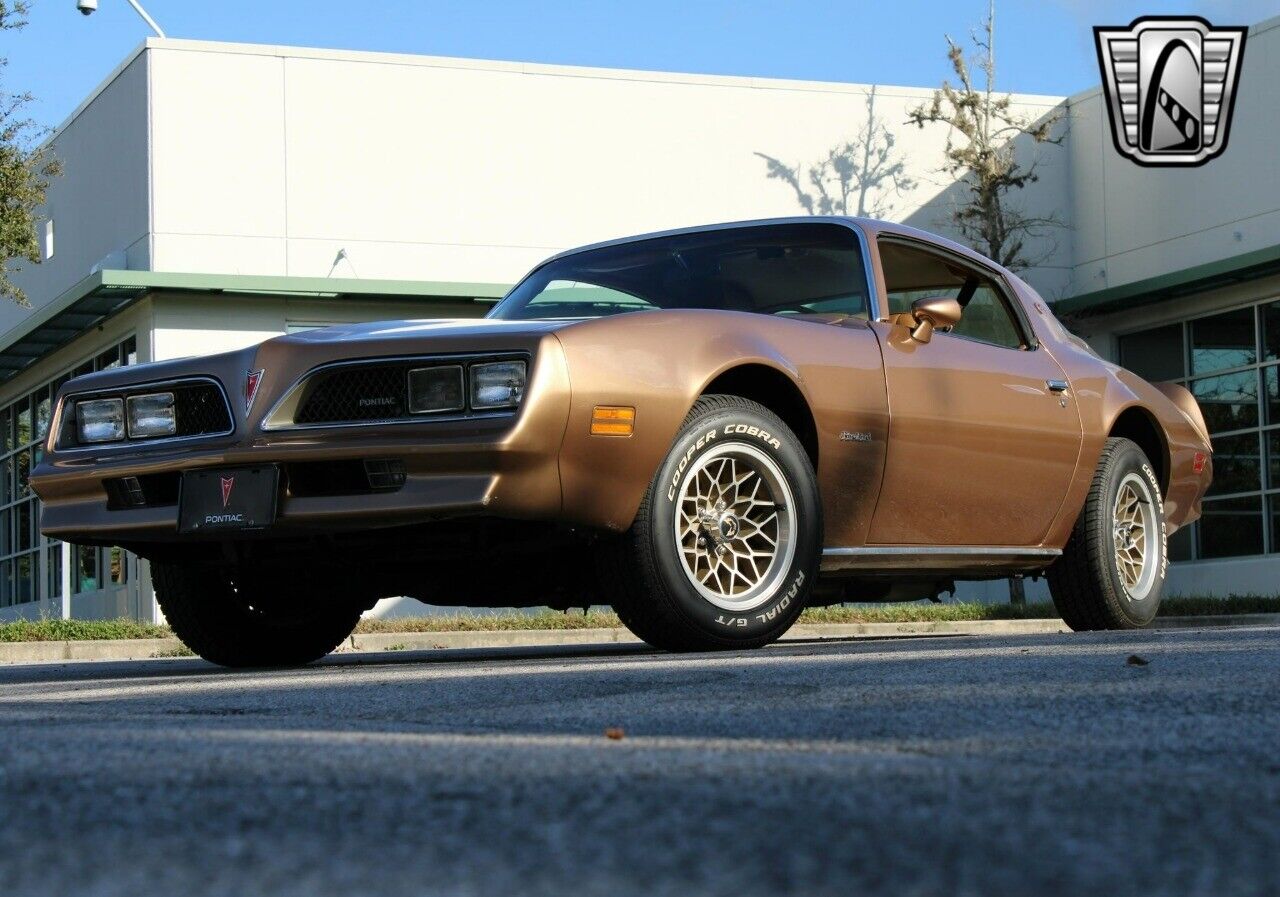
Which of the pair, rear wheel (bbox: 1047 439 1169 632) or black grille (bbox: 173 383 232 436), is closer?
black grille (bbox: 173 383 232 436)

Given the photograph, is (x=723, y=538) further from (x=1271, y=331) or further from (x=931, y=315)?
(x=1271, y=331)

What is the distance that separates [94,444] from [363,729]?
2.98 metres

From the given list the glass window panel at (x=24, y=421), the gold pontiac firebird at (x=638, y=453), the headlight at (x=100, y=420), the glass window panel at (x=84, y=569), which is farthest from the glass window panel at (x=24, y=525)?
the headlight at (x=100, y=420)

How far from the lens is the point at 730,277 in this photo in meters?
6.40

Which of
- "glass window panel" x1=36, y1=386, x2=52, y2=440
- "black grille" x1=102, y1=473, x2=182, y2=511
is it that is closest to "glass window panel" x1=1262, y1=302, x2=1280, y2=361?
"glass window panel" x1=36, y1=386, x2=52, y2=440

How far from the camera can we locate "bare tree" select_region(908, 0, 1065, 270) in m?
21.5

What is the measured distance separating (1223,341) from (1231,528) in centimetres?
214

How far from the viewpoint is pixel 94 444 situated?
5836mm

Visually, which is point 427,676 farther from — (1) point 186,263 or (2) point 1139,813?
(1) point 186,263

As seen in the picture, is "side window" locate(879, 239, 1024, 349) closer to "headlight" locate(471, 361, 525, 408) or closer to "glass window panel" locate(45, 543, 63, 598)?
"headlight" locate(471, 361, 525, 408)

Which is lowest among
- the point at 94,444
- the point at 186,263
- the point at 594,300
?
the point at 94,444

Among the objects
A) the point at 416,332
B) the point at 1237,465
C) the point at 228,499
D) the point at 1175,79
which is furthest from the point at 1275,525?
the point at 228,499

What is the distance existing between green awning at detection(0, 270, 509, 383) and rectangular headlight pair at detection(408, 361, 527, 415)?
13.1 m

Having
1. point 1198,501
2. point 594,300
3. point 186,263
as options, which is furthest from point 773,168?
point 594,300
